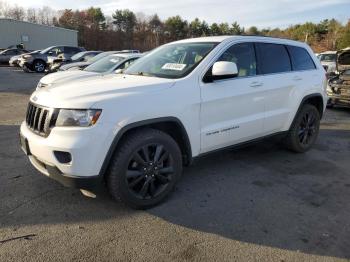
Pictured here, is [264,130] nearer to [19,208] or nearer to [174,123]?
[174,123]

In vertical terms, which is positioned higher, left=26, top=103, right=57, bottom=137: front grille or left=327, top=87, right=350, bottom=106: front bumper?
left=26, top=103, right=57, bottom=137: front grille

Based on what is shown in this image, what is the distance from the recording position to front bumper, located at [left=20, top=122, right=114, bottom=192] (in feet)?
10.6

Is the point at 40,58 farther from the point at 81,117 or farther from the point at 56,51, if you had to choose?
the point at 81,117

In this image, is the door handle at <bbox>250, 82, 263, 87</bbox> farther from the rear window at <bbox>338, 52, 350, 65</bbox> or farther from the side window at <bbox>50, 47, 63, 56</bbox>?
the side window at <bbox>50, 47, 63, 56</bbox>

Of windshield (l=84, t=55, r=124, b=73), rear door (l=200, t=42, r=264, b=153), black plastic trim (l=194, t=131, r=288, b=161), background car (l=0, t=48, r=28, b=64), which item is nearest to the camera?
rear door (l=200, t=42, r=264, b=153)

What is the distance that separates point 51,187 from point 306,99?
391 centimetres

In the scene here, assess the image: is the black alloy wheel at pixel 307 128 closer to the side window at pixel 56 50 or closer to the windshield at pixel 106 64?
the windshield at pixel 106 64

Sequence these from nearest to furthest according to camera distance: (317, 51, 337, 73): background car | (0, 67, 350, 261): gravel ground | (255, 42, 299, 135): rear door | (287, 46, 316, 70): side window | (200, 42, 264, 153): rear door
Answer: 1. (0, 67, 350, 261): gravel ground
2. (200, 42, 264, 153): rear door
3. (255, 42, 299, 135): rear door
4. (287, 46, 316, 70): side window
5. (317, 51, 337, 73): background car

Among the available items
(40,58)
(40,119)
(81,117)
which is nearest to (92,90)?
(81,117)

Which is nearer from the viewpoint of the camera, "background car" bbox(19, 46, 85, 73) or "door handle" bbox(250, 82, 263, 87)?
"door handle" bbox(250, 82, 263, 87)

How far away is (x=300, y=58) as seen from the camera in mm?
5664

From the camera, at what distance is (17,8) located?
239ft

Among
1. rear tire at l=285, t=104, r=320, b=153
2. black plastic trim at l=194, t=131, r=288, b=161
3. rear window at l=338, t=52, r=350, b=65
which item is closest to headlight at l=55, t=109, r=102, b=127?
black plastic trim at l=194, t=131, r=288, b=161

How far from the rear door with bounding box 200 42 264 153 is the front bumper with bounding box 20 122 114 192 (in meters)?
1.24
